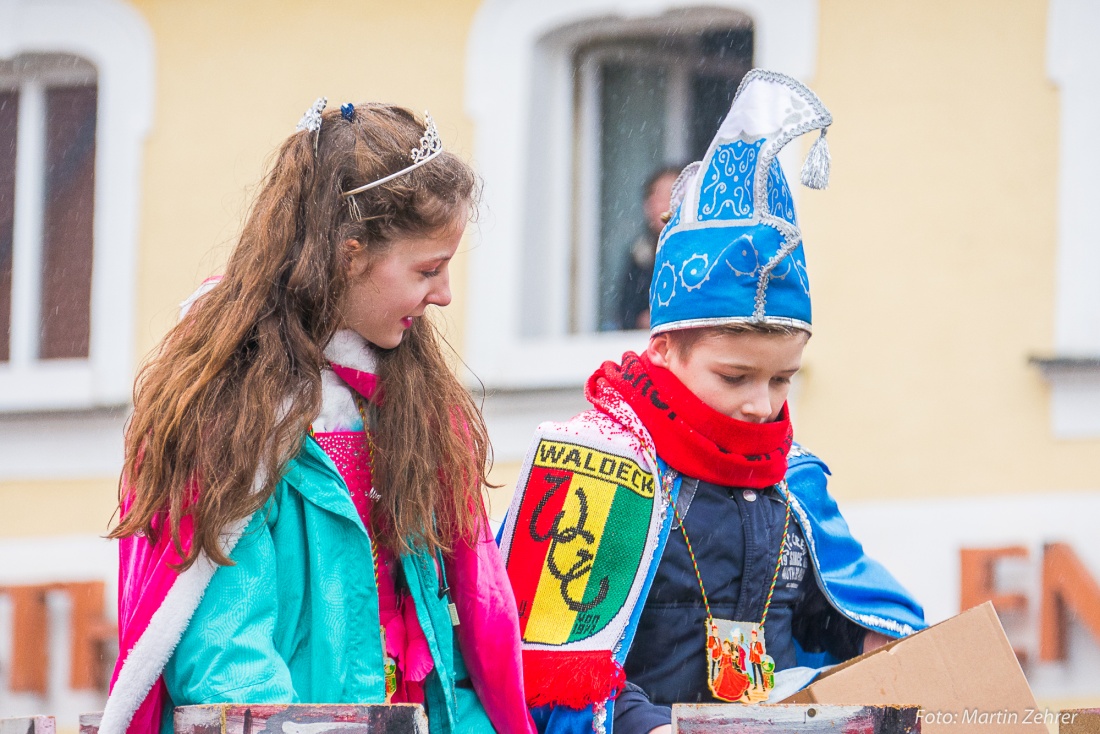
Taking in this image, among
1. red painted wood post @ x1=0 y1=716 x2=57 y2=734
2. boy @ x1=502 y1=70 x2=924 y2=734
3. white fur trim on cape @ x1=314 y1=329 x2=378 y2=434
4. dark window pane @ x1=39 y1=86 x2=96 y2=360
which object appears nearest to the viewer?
red painted wood post @ x1=0 y1=716 x2=57 y2=734

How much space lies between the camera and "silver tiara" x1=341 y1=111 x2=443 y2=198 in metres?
2.56

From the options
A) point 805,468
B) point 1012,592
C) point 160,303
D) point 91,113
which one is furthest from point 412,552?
point 91,113

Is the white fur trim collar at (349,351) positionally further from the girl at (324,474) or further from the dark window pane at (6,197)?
the dark window pane at (6,197)

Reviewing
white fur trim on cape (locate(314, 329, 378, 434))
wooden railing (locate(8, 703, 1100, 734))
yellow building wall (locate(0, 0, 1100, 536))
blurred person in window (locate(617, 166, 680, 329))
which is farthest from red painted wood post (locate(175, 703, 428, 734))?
blurred person in window (locate(617, 166, 680, 329))

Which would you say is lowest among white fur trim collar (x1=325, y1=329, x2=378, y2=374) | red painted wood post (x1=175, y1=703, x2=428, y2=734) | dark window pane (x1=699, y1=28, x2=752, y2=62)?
red painted wood post (x1=175, y1=703, x2=428, y2=734)

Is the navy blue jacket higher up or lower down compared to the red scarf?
lower down

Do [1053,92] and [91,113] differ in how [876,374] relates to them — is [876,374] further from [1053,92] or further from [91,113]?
[91,113]

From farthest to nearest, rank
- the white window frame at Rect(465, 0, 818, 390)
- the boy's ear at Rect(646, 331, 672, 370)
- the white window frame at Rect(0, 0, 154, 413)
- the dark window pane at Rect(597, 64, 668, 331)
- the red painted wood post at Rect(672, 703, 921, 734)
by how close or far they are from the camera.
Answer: the white window frame at Rect(0, 0, 154, 413)
the dark window pane at Rect(597, 64, 668, 331)
the white window frame at Rect(465, 0, 818, 390)
the boy's ear at Rect(646, 331, 672, 370)
the red painted wood post at Rect(672, 703, 921, 734)

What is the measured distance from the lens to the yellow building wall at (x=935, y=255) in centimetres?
584

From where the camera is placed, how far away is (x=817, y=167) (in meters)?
3.17

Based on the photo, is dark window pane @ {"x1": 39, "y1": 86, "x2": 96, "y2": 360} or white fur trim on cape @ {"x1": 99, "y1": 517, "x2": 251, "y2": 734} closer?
white fur trim on cape @ {"x1": 99, "y1": 517, "x2": 251, "y2": 734}

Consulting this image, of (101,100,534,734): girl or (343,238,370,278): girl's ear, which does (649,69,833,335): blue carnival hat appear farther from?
(343,238,370,278): girl's ear

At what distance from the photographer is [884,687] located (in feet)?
9.05

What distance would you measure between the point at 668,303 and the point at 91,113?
4810 millimetres
